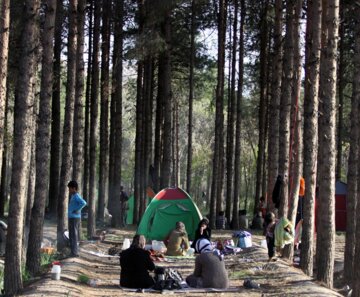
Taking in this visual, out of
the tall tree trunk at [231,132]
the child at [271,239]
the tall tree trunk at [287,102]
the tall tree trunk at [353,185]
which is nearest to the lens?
the child at [271,239]

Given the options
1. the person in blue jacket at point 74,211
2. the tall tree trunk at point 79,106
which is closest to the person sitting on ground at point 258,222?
the tall tree trunk at point 79,106

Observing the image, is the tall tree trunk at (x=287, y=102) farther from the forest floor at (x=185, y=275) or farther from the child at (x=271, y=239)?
the child at (x=271, y=239)

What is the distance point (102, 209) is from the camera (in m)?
28.5

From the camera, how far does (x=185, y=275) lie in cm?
1364

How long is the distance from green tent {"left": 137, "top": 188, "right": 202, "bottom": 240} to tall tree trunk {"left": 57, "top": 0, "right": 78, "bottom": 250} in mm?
4019

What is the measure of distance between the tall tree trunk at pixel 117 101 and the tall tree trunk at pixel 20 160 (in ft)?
47.9

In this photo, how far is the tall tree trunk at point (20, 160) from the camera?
1109 cm

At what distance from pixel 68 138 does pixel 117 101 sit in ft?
29.1

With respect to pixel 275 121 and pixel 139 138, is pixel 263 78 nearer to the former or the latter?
pixel 139 138

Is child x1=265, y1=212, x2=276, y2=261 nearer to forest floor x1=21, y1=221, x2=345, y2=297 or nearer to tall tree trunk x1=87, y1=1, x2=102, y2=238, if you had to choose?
forest floor x1=21, y1=221, x2=345, y2=297

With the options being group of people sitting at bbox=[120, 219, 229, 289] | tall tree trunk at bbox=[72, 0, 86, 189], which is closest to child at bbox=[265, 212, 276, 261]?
group of people sitting at bbox=[120, 219, 229, 289]

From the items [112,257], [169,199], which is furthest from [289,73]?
[112,257]

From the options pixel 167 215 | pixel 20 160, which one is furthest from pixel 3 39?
pixel 167 215

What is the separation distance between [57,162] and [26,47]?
55.9 ft
